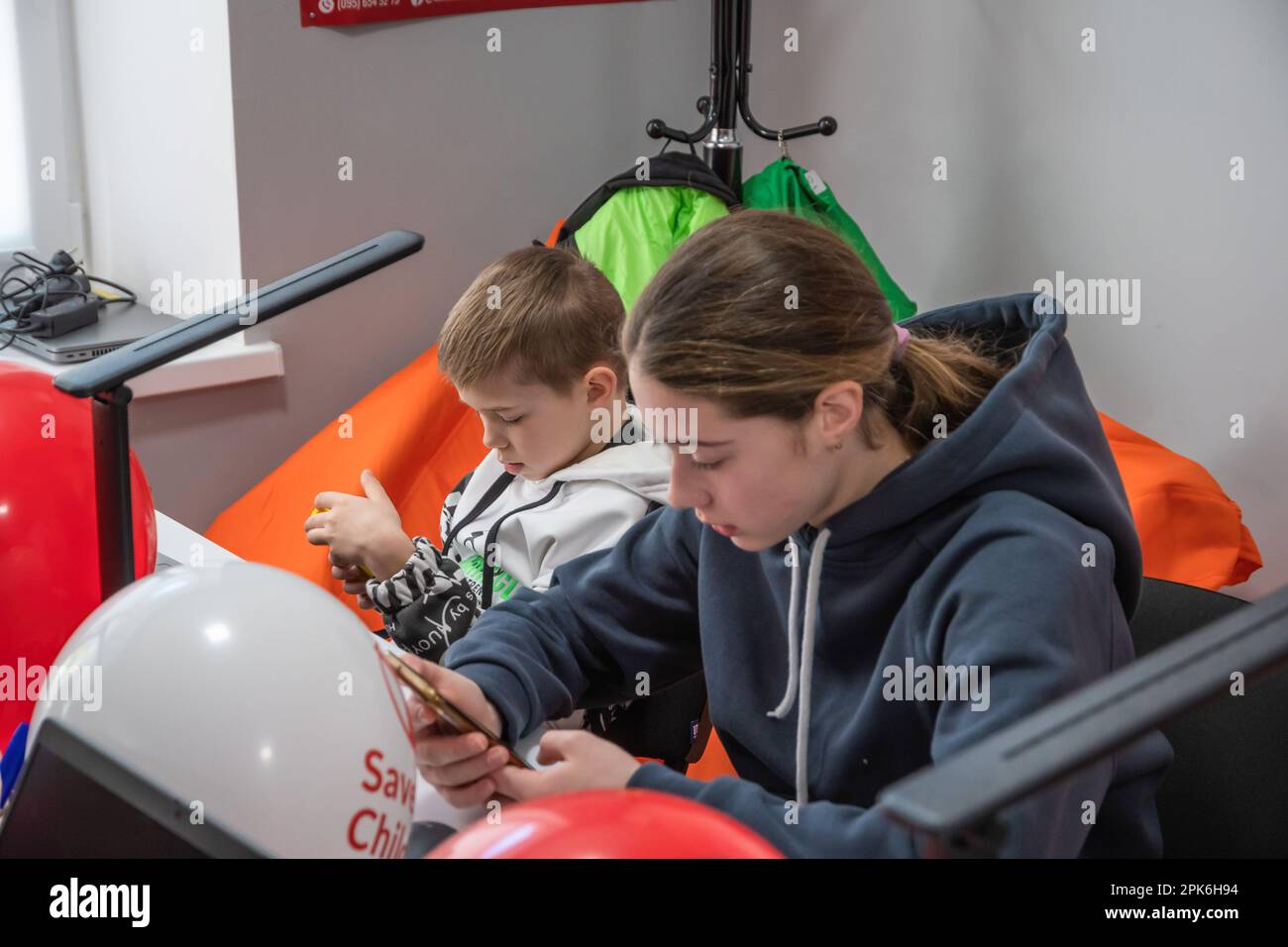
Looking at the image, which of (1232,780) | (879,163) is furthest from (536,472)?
(879,163)

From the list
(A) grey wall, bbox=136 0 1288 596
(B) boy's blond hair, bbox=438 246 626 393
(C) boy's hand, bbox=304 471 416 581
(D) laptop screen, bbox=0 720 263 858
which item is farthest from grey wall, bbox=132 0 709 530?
(D) laptop screen, bbox=0 720 263 858

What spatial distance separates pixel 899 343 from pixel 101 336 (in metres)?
1.54

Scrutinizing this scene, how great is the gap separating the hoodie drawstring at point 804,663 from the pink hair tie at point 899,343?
143mm

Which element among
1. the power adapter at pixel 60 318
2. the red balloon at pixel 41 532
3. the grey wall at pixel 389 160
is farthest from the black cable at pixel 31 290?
the red balloon at pixel 41 532

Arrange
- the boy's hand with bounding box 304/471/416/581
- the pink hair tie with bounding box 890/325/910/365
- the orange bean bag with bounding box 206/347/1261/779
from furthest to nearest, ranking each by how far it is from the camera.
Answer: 1. the orange bean bag with bounding box 206/347/1261/779
2. the boy's hand with bounding box 304/471/416/581
3. the pink hair tie with bounding box 890/325/910/365

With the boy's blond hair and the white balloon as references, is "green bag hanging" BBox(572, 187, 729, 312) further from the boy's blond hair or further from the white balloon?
the white balloon

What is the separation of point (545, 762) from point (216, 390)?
4.76 feet

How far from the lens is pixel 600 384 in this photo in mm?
1371

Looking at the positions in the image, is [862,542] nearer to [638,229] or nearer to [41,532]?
[41,532]

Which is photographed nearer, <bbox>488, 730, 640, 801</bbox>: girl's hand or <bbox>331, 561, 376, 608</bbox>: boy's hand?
<bbox>488, 730, 640, 801</bbox>: girl's hand

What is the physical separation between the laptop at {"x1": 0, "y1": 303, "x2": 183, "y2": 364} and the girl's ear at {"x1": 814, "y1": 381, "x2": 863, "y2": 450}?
1.30 metres

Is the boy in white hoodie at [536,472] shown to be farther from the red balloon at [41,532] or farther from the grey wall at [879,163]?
the grey wall at [879,163]

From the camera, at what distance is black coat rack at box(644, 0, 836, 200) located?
227cm

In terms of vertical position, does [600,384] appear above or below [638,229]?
below
